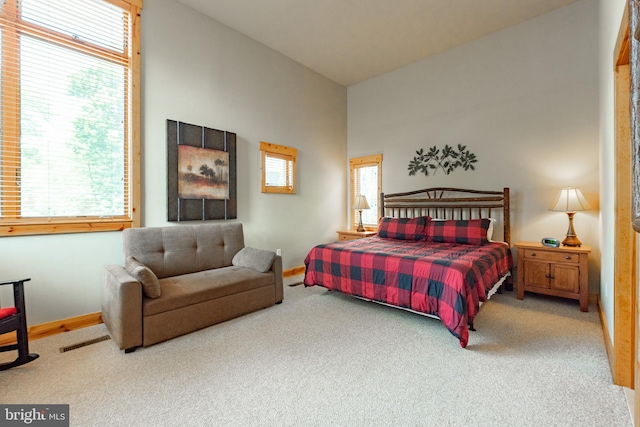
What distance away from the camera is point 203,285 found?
2.73 m

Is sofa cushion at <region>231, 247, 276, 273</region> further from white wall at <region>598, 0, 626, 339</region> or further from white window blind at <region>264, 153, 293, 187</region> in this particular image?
white wall at <region>598, 0, 626, 339</region>

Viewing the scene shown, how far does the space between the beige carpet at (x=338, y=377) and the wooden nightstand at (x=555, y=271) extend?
35cm

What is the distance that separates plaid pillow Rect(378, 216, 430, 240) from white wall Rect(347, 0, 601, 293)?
91cm

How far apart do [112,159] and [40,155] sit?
1.77ft

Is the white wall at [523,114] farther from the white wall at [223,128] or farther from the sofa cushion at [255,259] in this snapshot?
the sofa cushion at [255,259]

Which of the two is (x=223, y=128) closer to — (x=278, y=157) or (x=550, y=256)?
(x=278, y=157)

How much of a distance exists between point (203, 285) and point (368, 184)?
3.78 metres

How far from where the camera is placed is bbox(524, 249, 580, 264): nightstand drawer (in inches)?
123

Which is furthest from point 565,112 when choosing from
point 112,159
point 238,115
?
point 112,159

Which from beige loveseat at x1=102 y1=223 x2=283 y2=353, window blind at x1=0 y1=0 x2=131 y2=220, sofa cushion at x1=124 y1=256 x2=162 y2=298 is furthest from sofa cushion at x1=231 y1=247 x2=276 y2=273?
window blind at x1=0 y1=0 x2=131 y2=220

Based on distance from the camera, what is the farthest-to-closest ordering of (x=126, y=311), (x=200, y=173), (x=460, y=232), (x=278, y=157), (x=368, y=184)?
(x=368, y=184) < (x=278, y=157) < (x=460, y=232) < (x=200, y=173) < (x=126, y=311)

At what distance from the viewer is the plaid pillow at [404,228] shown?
13.5 feet

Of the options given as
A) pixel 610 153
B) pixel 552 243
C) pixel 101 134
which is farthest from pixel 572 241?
pixel 101 134

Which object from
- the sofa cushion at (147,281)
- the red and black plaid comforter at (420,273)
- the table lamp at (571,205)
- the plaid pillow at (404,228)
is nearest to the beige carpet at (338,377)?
the red and black plaid comforter at (420,273)
